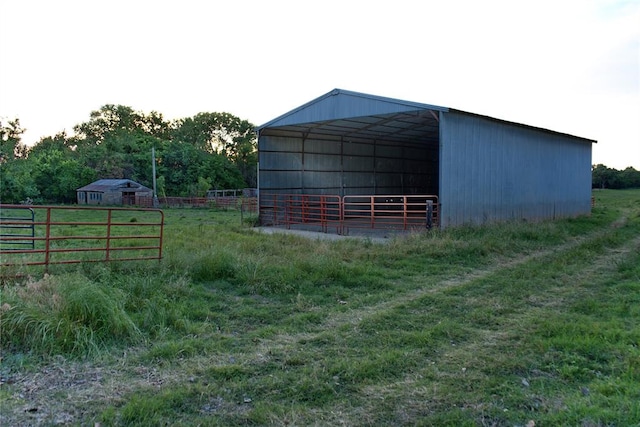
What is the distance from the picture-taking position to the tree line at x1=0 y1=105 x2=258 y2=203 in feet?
167

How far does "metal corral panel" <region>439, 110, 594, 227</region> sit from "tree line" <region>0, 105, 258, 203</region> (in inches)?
1246

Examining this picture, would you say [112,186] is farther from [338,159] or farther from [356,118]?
[356,118]

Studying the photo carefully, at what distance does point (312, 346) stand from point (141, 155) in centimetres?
5545

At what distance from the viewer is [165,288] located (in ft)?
22.6

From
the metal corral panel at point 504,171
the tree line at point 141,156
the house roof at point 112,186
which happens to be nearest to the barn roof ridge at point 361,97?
the metal corral panel at point 504,171

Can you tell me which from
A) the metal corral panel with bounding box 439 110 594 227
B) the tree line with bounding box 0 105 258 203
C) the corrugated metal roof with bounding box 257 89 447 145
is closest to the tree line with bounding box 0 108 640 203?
the tree line with bounding box 0 105 258 203

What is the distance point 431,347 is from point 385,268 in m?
4.51

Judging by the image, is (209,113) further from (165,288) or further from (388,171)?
(165,288)

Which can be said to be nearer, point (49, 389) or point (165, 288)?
point (49, 389)

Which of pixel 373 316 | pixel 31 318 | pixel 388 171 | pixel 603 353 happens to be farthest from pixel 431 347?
pixel 388 171

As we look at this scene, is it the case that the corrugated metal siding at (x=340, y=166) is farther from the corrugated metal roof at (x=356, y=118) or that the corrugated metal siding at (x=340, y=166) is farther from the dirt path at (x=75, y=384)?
the dirt path at (x=75, y=384)

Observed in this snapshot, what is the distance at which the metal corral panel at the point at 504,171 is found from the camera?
1595 cm

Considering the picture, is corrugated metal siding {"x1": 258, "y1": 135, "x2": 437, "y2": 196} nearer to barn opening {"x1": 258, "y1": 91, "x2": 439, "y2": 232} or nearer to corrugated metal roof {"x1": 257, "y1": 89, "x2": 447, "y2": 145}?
barn opening {"x1": 258, "y1": 91, "x2": 439, "y2": 232}

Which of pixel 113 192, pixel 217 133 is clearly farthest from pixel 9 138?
pixel 217 133
